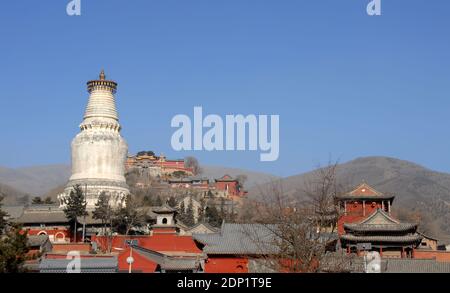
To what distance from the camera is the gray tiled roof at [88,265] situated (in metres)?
26.0

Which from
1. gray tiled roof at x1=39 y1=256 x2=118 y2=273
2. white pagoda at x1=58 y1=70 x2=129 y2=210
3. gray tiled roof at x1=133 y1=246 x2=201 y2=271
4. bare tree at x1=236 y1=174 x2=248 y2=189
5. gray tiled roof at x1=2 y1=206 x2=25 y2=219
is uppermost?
white pagoda at x1=58 y1=70 x2=129 y2=210

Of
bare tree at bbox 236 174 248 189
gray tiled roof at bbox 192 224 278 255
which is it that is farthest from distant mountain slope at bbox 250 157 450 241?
gray tiled roof at bbox 192 224 278 255

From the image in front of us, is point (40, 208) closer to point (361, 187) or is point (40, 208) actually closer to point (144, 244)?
point (144, 244)

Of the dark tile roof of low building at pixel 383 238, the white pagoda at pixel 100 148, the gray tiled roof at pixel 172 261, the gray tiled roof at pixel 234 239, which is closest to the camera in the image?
the gray tiled roof at pixel 234 239

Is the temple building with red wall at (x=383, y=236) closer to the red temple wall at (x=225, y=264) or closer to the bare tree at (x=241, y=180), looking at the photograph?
the red temple wall at (x=225, y=264)

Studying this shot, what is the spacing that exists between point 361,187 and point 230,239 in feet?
51.4

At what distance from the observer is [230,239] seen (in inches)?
1230

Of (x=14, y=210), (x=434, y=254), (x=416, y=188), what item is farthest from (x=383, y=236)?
(x=416, y=188)

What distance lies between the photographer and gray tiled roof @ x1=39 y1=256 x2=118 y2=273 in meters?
26.0

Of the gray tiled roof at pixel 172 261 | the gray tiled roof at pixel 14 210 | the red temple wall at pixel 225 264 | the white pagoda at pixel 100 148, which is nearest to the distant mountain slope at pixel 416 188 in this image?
the white pagoda at pixel 100 148

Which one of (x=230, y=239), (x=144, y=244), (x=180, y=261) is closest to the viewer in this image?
(x=230, y=239)

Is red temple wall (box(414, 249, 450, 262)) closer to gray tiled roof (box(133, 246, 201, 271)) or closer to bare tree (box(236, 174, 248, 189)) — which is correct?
gray tiled roof (box(133, 246, 201, 271))
